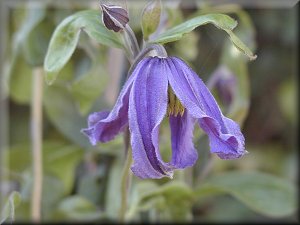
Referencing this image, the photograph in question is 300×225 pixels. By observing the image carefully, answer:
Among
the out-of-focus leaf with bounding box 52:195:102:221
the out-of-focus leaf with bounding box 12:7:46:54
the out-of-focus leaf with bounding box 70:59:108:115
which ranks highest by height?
the out-of-focus leaf with bounding box 12:7:46:54

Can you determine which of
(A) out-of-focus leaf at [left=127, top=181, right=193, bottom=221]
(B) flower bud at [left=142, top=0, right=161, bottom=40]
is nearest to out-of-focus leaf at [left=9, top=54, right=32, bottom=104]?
(A) out-of-focus leaf at [left=127, top=181, right=193, bottom=221]

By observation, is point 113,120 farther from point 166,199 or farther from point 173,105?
point 166,199

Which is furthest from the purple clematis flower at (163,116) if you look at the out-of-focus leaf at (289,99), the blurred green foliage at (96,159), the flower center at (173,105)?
the out-of-focus leaf at (289,99)

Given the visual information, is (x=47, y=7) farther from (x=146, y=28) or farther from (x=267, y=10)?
(x=267, y=10)

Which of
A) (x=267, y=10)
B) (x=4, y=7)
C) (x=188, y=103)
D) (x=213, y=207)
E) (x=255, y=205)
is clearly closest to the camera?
(x=188, y=103)

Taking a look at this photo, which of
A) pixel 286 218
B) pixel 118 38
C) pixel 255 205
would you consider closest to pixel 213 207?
pixel 286 218

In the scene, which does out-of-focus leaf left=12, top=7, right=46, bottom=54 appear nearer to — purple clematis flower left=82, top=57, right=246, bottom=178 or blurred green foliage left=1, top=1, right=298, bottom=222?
blurred green foliage left=1, top=1, right=298, bottom=222
